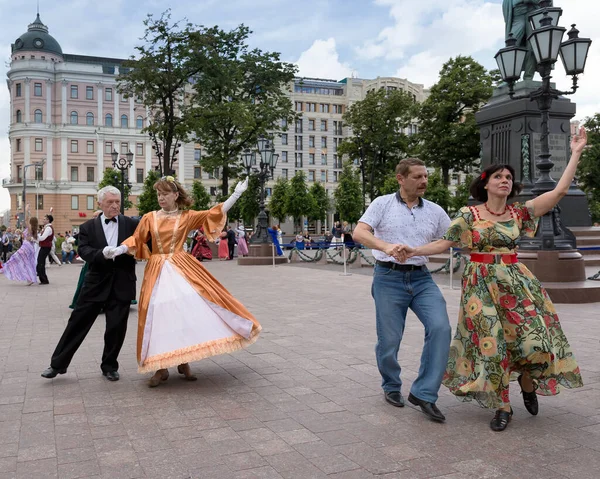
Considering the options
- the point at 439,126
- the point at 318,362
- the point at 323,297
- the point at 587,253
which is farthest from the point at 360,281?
the point at 439,126

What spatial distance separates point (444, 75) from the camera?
4691 centimetres

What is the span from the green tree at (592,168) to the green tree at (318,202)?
27759mm

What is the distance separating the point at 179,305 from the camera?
18.4ft

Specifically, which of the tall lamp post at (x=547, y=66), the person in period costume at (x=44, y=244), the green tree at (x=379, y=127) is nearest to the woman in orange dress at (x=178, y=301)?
the tall lamp post at (x=547, y=66)

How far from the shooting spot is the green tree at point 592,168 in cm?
5131

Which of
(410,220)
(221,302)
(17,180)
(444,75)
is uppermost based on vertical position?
(444,75)

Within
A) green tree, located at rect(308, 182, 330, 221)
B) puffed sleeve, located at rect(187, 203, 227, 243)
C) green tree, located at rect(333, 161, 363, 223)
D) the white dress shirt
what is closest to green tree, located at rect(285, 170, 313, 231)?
green tree, located at rect(308, 182, 330, 221)

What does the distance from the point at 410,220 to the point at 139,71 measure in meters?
21.3

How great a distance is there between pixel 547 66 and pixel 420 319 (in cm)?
782

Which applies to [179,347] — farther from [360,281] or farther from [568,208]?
[568,208]

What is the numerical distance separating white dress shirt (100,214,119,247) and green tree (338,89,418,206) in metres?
46.9

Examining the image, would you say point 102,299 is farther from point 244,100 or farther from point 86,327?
point 244,100

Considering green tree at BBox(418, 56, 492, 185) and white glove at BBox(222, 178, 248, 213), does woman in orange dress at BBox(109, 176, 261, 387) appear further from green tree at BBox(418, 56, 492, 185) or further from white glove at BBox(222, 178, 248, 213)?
green tree at BBox(418, 56, 492, 185)

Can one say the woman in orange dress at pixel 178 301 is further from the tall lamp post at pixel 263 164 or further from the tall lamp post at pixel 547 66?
the tall lamp post at pixel 263 164
